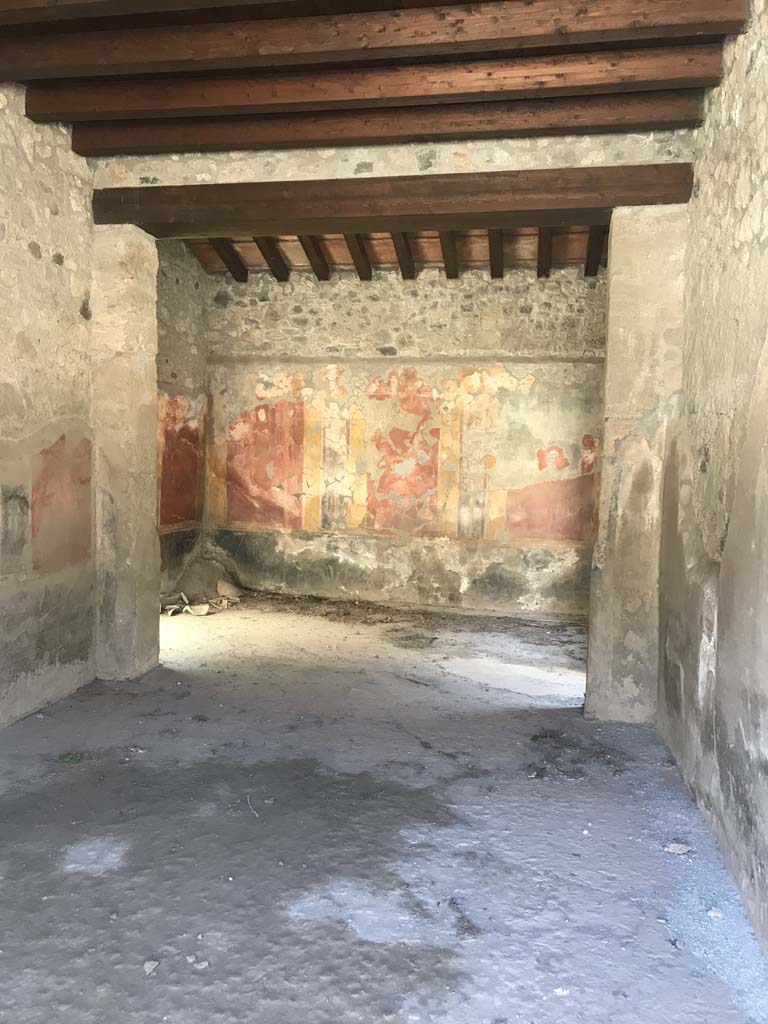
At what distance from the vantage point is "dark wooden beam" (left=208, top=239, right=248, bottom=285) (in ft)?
25.1

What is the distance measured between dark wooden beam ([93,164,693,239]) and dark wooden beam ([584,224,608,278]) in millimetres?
2334

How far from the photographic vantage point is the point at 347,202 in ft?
14.9

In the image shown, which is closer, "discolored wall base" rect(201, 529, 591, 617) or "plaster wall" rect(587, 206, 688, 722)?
"plaster wall" rect(587, 206, 688, 722)

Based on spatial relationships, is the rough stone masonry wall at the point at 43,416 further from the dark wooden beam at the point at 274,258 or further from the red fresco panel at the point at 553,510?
the red fresco panel at the point at 553,510

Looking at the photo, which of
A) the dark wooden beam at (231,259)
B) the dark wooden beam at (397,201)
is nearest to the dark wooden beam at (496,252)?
the dark wooden beam at (397,201)

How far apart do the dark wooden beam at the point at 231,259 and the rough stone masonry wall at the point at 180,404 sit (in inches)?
18.3

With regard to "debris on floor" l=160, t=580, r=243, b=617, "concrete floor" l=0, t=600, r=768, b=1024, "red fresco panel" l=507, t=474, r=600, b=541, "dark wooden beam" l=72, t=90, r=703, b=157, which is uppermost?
"dark wooden beam" l=72, t=90, r=703, b=157

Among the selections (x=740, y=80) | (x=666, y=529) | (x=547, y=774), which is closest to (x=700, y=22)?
(x=740, y=80)

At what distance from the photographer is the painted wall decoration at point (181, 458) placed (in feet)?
26.3

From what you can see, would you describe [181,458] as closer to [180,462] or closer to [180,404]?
[180,462]

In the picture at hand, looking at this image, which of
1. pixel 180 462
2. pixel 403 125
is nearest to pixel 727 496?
pixel 403 125

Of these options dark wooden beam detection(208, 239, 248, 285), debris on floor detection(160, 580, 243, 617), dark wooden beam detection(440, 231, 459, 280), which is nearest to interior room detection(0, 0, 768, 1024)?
dark wooden beam detection(440, 231, 459, 280)

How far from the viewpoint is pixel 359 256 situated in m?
7.45

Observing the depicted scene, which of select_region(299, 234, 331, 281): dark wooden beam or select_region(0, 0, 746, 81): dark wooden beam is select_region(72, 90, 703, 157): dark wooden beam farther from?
select_region(299, 234, 331, 281): dark wooden beam
